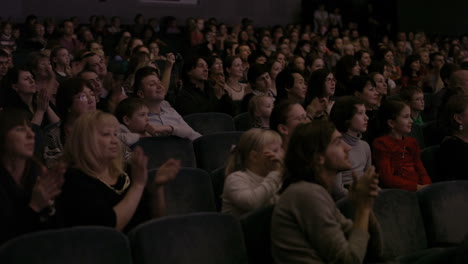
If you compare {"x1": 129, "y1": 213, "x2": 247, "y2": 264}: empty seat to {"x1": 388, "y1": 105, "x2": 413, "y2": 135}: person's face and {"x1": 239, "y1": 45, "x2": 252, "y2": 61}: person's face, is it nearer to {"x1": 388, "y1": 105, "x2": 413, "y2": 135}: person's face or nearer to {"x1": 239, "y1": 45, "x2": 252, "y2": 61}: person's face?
{"x1": 388, "y1": 105, "x2": 413, "y2": 135}: person's face

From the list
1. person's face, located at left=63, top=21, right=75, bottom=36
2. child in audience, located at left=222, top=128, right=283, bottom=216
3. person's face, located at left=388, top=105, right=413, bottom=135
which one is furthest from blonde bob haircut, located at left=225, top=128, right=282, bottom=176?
person's face, located at left=63, top=21, right=75, bottom=36

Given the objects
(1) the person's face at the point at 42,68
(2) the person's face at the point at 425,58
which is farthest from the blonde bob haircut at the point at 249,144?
(2) the person's face at the point at 425,58

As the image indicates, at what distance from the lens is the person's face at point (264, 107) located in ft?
11.9

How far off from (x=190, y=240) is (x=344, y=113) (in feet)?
4.59

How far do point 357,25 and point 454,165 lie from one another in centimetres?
923

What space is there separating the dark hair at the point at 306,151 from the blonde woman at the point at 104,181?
42cm

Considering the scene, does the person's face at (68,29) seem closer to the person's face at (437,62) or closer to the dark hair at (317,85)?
the person's face at (437,62)

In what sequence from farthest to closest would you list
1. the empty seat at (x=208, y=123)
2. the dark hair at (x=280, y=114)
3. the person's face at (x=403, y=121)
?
the empty seat at (x=208, y=123) < the person's face at (x=403, y=121) < the dark hair at (x=280, y=114)

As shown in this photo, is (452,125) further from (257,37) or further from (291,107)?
(257,37)

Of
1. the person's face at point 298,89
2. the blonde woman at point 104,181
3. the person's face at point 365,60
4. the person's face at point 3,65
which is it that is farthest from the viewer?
the person's face at point 365,60

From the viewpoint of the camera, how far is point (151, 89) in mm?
3678

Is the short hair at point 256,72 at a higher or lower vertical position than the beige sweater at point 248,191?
lower

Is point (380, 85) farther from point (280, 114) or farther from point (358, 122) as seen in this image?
point (280, 114)

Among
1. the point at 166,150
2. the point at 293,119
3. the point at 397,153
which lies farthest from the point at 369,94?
the point at 166,150
